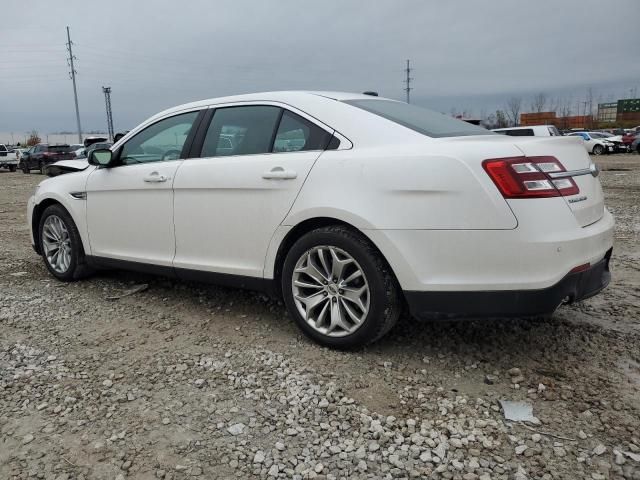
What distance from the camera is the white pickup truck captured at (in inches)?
1215

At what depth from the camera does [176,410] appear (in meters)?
2.76

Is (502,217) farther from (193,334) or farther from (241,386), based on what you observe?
(193,334)

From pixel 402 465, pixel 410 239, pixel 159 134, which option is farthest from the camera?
pixel 159 134

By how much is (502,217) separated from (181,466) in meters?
1.87

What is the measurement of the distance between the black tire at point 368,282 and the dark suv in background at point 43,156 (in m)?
26.2

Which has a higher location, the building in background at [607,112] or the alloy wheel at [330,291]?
the building in background at [607,112]

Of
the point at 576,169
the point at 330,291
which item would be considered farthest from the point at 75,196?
the point at 576,169

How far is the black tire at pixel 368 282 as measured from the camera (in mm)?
3059

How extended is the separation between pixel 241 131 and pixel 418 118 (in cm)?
121

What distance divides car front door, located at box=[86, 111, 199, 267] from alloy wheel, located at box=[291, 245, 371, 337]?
1226mm

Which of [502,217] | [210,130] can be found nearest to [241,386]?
[502,217]

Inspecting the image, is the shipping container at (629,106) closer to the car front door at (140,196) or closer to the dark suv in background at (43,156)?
the dark suv in background at (43,156)

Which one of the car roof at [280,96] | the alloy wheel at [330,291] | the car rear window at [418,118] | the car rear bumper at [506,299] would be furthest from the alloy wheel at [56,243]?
the car rear bumper at [506,299]

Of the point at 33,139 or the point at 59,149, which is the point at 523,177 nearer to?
the point at 59,149
